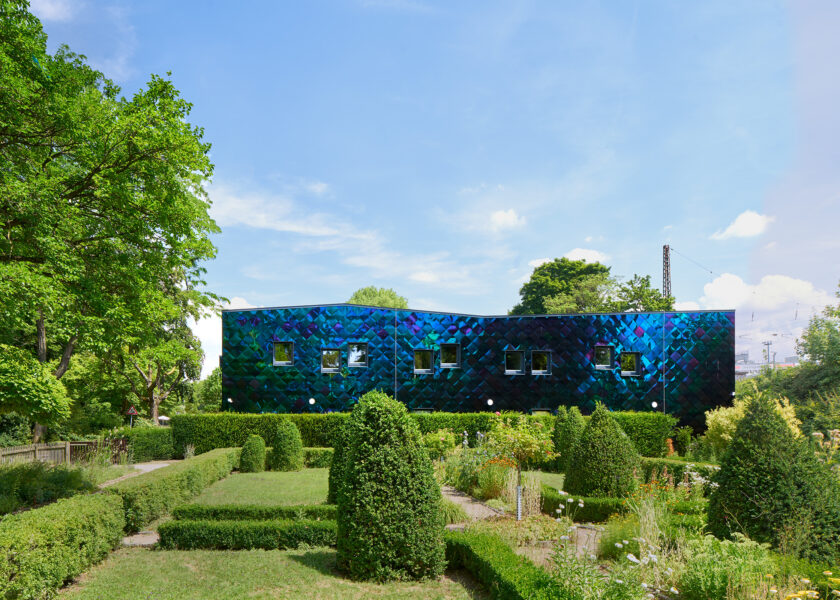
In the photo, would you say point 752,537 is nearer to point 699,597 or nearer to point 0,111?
point 699,597

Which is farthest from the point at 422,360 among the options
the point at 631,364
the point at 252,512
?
the point at 252,512

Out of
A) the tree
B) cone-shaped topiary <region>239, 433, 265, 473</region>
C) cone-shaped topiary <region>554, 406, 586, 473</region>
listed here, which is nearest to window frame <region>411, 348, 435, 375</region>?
cone-shaped topiary <region>554, 406, 586, 473</region>

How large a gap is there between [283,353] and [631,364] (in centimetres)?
1391

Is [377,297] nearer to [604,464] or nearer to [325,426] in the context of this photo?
[325,426]

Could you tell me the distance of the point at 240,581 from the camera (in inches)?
235

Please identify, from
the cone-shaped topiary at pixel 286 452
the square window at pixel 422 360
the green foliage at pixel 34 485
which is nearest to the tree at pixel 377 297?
the square window at pixel 422 360

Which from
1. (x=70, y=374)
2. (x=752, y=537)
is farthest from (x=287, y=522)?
(x=70, y=374)

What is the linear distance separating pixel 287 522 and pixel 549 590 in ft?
15.1

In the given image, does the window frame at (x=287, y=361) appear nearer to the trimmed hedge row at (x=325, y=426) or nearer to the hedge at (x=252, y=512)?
the trimmed hedge row at (x=325, y=426)

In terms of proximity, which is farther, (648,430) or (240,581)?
(648,430)

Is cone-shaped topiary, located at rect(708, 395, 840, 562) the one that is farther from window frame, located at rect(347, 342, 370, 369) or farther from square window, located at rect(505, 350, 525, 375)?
window frame, located at rect(347, 342, 370, 369)

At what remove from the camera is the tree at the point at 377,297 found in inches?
1754

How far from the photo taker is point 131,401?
2695cm

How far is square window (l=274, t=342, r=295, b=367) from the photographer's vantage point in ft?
61.8
